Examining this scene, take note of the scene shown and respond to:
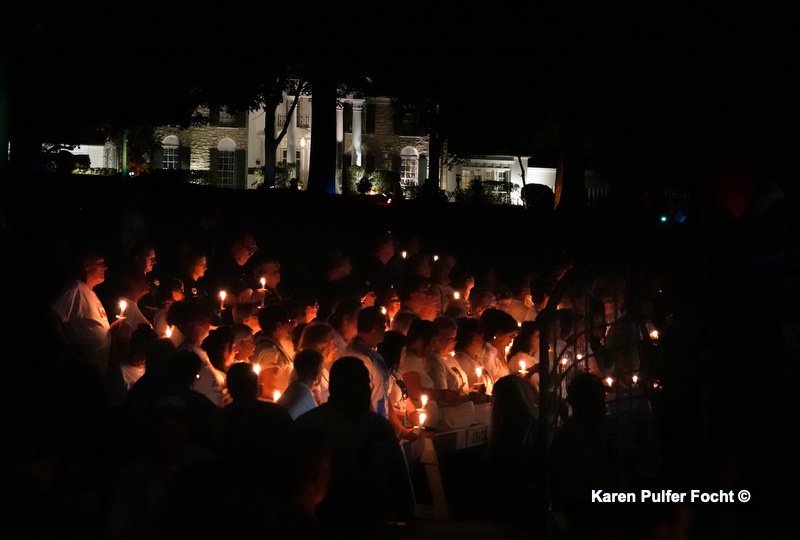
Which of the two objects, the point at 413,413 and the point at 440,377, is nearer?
the point at 413,413

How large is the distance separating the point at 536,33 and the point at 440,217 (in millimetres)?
6722

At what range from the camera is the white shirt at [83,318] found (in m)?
9.83

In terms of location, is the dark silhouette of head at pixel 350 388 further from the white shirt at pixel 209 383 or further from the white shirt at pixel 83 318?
the white shirt at pixel 83 318

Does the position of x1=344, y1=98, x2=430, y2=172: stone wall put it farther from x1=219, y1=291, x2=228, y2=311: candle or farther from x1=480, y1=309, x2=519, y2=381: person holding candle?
x1=480, y1=309, x2=519, y2=381: person holding candle

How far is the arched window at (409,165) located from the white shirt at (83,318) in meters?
64.4

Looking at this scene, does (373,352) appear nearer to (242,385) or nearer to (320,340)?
(320,340)

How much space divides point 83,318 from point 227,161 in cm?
6208

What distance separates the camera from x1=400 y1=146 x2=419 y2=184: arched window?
245ft

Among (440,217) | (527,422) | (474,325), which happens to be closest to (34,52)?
(440,217)

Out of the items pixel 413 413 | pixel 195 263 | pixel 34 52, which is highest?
pixel 34 52


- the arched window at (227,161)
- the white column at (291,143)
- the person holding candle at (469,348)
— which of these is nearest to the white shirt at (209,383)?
the person holding candle at (469,348)

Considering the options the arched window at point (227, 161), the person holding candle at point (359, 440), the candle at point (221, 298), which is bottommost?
the person holding candle at point (359, 440)

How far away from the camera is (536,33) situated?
30656mm

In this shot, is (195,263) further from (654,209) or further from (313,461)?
(654,209)
